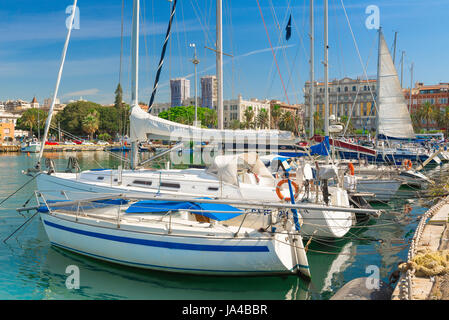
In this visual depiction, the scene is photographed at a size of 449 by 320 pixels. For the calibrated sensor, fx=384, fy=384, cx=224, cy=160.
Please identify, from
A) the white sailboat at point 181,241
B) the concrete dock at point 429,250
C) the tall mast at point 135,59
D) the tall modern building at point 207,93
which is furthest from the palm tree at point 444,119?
the white sailboat at point 181,241

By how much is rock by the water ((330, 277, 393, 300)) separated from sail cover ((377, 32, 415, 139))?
28.2 m

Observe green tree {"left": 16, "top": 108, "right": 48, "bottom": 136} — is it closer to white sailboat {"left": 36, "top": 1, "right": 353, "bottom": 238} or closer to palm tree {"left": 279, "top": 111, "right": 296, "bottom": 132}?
palm tree {"left": 279, "top": 111, "right": 296, "bottom": 132}

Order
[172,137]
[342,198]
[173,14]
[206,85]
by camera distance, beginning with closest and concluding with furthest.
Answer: [342,198] < [172,137] < [173,14] < [206,85]

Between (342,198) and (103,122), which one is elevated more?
(103,122)

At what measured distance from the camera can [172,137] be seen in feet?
51.0

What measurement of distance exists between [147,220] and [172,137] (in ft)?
17.4

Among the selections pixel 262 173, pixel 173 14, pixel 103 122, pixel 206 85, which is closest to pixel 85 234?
pixel 262 173

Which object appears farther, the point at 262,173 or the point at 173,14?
the point at 173,14

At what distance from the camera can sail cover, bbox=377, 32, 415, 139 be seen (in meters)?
33.1

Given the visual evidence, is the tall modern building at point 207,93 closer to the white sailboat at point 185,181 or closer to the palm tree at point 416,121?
the palm tree at point 416,121

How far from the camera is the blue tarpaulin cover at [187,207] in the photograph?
1064 centimetres

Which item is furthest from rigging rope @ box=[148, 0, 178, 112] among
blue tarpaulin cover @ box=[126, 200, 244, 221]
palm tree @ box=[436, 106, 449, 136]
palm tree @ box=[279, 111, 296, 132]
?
palm tree @ box=[436, 106, 449, 136]

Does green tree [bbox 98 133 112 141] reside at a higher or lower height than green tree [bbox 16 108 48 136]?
lower
